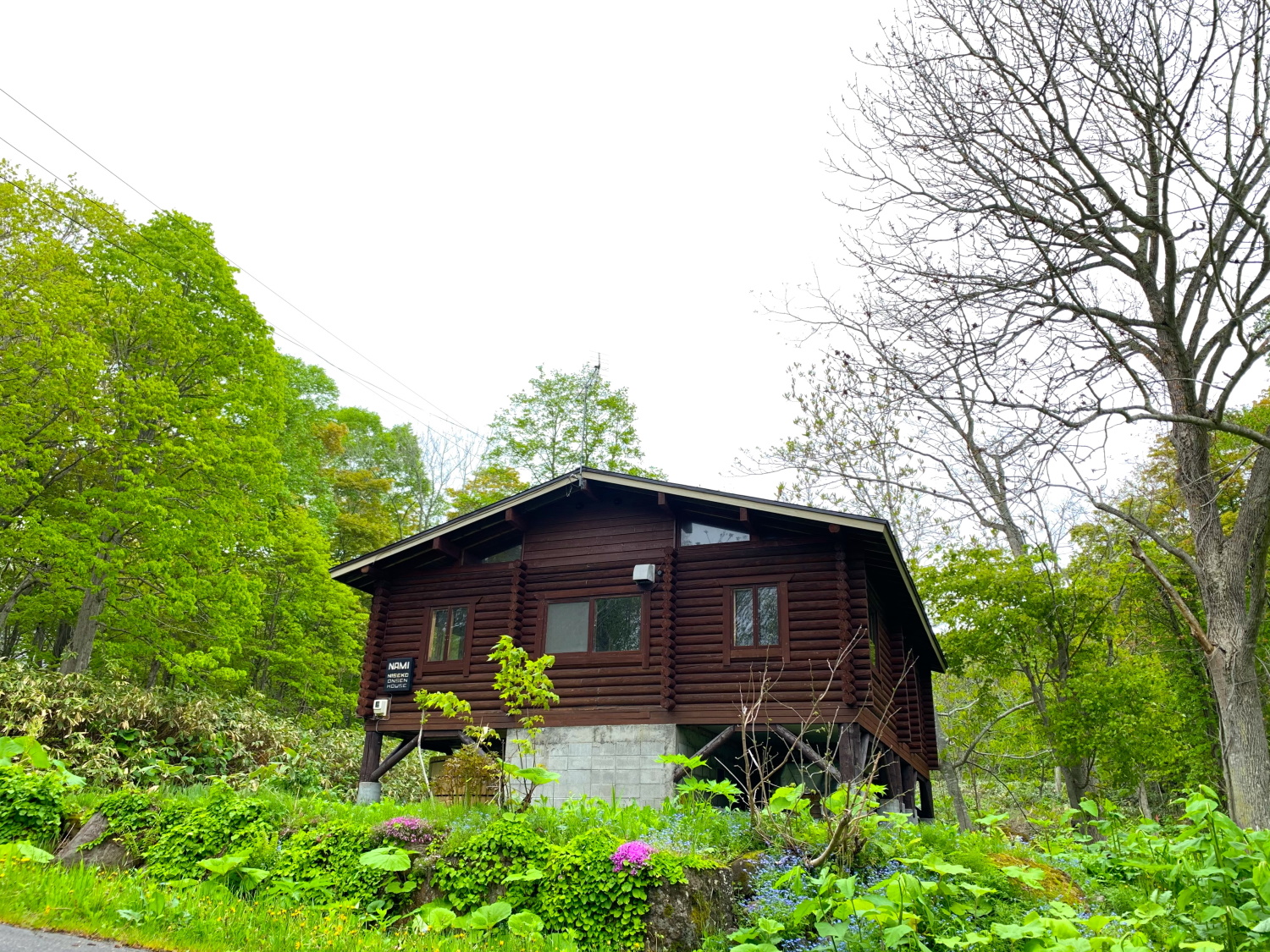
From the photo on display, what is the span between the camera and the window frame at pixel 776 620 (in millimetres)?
14969

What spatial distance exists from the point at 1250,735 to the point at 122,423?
1973cm

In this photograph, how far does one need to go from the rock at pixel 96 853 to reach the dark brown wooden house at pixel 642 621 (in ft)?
22.4

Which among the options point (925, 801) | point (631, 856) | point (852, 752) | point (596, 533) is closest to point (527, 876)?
point (631, 856)

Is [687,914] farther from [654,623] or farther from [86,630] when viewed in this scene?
[86,630]

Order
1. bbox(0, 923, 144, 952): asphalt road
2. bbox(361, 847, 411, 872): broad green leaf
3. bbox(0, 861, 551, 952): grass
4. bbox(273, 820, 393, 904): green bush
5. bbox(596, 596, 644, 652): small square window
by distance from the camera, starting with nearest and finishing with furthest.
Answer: bbox(0, 923, 144, 952): asphalt road < bbox(0, 861, 551, 952): grass < bbox(361, 847, 411, 872): broad green leaf < bbox(273, 820, 393, 904): green bush < bbox(596, 596, 644, 652): small square window

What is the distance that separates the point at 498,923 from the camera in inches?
301

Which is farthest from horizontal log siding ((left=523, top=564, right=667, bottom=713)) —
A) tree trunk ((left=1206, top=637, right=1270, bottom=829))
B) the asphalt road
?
the asphalt road

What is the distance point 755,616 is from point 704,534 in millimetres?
1696

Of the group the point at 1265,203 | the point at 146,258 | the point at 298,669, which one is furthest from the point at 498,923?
the point at 298,669

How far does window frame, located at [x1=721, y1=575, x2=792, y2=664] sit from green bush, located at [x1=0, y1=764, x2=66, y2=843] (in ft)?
30.6

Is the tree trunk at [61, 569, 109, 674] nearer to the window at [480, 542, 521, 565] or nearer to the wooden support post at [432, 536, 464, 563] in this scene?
the wooden support post at [432, 536, 464, 563]

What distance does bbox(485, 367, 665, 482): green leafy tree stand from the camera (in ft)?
108

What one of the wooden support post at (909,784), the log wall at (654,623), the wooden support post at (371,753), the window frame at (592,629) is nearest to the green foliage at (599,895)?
the log wall at (654,623)

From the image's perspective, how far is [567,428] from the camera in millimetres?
33281
